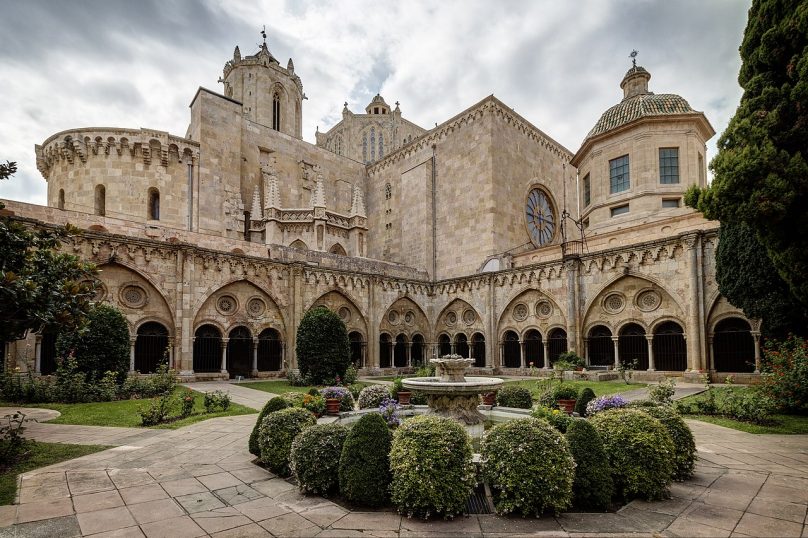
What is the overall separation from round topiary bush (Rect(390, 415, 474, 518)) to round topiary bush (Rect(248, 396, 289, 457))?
3037 mm

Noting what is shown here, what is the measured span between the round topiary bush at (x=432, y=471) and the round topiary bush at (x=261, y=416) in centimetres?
304

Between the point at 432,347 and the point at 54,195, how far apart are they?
24.6 meters

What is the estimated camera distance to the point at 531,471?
4.84 metres

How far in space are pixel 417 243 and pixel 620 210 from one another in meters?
13.5

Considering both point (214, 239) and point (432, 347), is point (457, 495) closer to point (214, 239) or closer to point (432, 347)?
point (214, 239)

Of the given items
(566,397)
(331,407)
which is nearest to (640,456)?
(566,397)

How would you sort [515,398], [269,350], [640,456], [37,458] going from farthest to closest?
[269,350] < [515,398] < [37,458] < [640,456]

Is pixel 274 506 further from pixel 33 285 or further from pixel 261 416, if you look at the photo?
pixel 33 285

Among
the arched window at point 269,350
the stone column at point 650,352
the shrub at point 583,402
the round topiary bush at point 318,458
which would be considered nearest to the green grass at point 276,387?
the arched window at point 269,350

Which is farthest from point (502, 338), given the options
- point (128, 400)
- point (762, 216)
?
point (128, 400)

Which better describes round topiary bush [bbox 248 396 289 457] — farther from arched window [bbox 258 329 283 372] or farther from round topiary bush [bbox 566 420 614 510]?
arched window [bbox 258 329 283 372]

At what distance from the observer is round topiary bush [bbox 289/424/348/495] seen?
219 inches

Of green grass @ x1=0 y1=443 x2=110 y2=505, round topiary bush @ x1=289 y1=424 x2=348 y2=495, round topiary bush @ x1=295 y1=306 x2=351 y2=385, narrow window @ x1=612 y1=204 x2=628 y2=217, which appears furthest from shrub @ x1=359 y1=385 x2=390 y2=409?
narrow window @ x1=612 y1=204 x2=628 y2=217

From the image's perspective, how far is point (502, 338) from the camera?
24062mm
